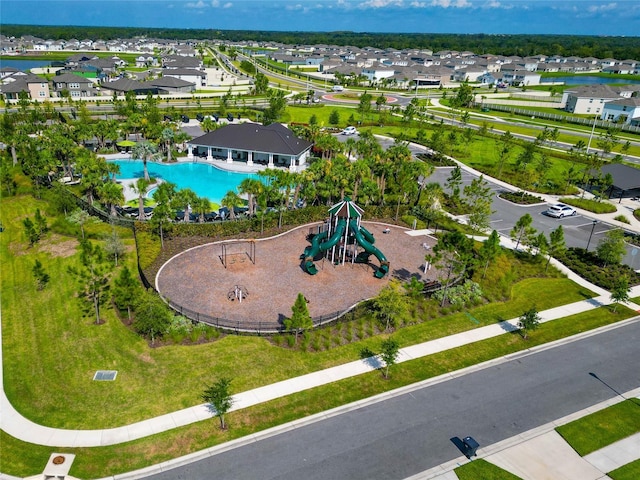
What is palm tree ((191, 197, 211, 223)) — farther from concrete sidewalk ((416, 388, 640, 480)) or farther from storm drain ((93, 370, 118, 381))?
concrete sidewalk ((416, 388, 640, 480))

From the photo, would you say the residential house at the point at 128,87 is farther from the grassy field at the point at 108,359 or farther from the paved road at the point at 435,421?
the paved road at the point at 435,421

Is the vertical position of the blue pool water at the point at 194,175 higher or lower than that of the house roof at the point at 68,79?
lower

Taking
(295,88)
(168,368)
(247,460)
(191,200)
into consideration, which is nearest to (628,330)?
(247,460)

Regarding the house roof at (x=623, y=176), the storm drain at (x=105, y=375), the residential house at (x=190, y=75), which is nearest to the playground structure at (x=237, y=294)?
the storm drain at (x=105, y=375)

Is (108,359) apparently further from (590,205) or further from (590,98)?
(590,98)

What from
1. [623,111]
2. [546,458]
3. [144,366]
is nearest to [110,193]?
[144,366]

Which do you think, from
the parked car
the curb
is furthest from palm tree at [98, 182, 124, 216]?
the parked car
